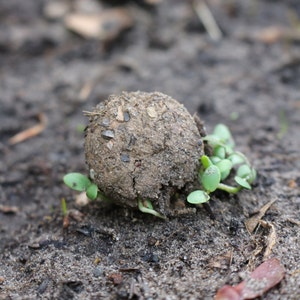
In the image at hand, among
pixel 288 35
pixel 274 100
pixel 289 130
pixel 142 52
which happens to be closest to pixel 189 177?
pixel 289 130

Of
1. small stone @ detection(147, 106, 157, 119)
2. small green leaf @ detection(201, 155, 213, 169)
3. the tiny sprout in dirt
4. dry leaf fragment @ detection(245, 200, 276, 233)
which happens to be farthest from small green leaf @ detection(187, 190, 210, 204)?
small stone @ detection(147, 106, 157, 119)

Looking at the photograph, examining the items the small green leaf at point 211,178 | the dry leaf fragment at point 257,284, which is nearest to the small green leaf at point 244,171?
the small green leaf at point 211,178

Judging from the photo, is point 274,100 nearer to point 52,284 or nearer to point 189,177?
point 189,177

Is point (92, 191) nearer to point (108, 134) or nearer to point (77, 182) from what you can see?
point (77, 182)

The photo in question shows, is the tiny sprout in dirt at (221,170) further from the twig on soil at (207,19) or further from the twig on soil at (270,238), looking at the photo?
the twig on soil at (207,19)

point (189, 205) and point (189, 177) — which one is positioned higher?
point (189, 177)

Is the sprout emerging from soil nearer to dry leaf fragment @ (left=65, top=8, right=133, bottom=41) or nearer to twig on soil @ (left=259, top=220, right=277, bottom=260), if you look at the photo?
twig on soil @ (left=259, top=220, right=277, bottom=260)
